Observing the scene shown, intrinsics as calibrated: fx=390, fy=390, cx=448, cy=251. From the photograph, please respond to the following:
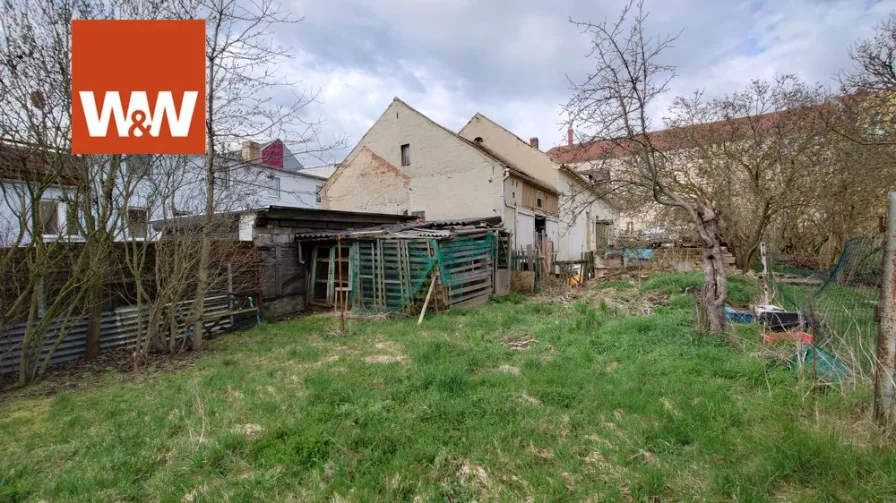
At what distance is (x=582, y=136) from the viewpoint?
6.59 metres

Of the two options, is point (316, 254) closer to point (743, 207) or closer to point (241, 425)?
point (241, 425)

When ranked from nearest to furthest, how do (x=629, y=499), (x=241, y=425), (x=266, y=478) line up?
1. (x=629, y=499)
2. (x=266, y=478)
3. (x=241, y=425)

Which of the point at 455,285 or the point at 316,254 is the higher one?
the point at 316,254

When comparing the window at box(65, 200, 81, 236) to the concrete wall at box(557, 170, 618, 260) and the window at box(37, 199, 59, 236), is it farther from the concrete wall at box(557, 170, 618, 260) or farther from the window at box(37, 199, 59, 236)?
the concrete wall at box(557, 170, 618, 260)

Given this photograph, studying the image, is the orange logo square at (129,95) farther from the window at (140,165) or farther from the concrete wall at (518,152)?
the concrete wall at (518,152)

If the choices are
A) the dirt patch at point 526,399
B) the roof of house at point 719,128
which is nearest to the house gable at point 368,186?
the roof of house at point 719,128

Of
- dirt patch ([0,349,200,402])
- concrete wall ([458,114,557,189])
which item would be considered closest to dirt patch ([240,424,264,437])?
dirt patch ([0,349,200,402])

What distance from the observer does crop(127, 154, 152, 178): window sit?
5625 millimetres

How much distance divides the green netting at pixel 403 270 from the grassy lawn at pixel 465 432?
420 cm

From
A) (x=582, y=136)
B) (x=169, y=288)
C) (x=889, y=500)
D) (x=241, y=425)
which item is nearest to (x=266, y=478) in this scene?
(x=241, y=425)

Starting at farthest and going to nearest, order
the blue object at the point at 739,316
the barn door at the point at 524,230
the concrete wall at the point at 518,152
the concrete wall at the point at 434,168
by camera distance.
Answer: the concrete wall at the point at 518,152 → the barn door at the point at 524,230 → the concrete wall at the point at 434,168 → the blue object at the point at 739,316

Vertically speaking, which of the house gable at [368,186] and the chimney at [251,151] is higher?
the house gable at [368,186]

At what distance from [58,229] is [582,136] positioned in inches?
313

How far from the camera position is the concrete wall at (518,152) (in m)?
20.6
